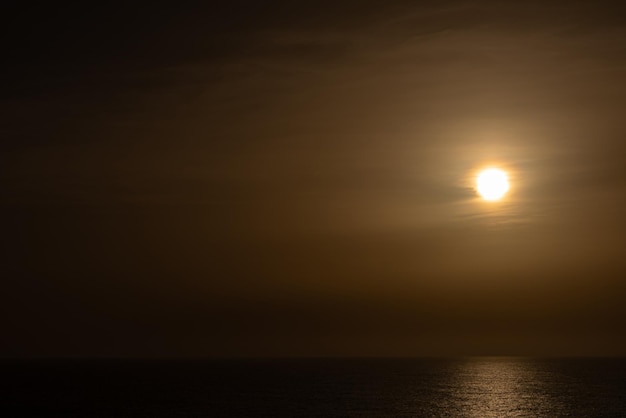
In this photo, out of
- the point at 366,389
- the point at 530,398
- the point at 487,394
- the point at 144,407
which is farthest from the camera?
the point at 366,389

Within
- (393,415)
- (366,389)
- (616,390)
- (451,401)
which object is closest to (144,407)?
(393,415)

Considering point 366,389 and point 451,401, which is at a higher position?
point 366,389

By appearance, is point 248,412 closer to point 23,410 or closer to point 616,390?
point 23,410

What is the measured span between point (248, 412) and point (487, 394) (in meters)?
67.3

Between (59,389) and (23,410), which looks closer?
(23,410)

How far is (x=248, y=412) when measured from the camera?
128 metres

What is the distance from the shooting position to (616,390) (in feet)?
611

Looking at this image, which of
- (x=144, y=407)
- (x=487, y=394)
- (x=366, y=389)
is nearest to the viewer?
(x=144, y=407)

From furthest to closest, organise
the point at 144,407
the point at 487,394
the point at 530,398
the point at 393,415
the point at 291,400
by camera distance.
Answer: the point at 487,394 → the point at 530,398 → the point at 291,400 → the point at 144,407 → the point at 393,415

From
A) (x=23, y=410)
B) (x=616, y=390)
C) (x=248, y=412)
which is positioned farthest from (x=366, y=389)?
(x=23, y=410)

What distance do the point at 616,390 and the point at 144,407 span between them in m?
109

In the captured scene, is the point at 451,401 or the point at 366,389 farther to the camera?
the point at 366,389

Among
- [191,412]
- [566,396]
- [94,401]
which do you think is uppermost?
[566,396]

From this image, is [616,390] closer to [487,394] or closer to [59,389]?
[487,394]
